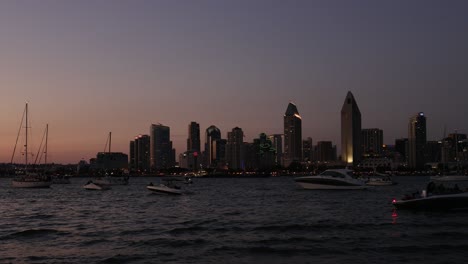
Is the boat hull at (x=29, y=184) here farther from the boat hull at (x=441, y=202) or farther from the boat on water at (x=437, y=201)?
the boat hull at (x=441, y=202)

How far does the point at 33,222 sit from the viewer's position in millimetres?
39750

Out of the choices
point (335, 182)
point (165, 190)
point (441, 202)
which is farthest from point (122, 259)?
point (335, 182)

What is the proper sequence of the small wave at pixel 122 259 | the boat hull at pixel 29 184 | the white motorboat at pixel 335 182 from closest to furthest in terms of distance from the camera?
the small wave at pixel 122 259 < the white motorboat at pixel 335 182 < the boat hull at pixel 29 184

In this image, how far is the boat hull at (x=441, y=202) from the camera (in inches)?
1678

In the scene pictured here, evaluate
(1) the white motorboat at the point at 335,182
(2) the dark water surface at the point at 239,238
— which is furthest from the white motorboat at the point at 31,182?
(2) the dark water surface at the point at 239,238

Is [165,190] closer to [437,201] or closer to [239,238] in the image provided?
[437,201]

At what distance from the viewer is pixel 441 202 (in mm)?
42750

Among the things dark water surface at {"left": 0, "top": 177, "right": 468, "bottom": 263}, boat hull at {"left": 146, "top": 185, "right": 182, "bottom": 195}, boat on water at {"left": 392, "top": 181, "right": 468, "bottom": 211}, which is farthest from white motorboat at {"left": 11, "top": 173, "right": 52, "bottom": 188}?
boat on water at {"left": 392, "top": 181, "right": 468, "bottom": 211}

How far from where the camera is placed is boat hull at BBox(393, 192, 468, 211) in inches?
1678

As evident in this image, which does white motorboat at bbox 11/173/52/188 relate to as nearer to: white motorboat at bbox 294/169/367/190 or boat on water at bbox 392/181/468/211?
white motorboat at bbox 294/169/367/190

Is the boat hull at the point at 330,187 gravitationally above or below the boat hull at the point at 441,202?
below

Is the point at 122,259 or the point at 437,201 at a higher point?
the point at 437,201

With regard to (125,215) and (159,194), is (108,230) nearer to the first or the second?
(125,215)

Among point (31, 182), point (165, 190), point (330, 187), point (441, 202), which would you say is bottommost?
point (31, 182)
